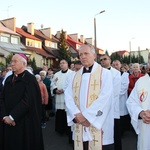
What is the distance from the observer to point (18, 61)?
179 inches

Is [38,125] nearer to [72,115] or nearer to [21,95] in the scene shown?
[21,95]

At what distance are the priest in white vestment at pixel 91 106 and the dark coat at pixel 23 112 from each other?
818mm

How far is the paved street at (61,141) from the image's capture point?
611 cm

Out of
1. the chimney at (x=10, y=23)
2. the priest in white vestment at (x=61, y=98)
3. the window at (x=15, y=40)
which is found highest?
the chimney at (x=10, y=23)

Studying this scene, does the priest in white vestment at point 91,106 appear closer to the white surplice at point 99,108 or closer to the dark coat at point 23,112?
the white surplice at point 99,108

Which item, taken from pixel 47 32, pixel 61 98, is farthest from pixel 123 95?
pixel 47 32

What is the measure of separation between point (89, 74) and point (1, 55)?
32159 millimetres

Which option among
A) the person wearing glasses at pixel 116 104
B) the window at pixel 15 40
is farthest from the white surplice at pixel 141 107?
the window at pixel 15 40

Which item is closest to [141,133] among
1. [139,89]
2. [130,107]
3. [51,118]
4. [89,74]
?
[130,107]

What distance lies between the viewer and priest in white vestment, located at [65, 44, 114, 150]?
3.66 meters

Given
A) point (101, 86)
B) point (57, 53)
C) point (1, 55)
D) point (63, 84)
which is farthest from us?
point (57, 53)

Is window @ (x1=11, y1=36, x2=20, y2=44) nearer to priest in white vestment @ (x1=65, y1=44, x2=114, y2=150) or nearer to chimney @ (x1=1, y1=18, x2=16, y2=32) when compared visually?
chimney @ (x1=1, y1=18, x2=16, y2=32)

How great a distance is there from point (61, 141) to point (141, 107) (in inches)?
147

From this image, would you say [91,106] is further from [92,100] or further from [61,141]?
[61,141]
